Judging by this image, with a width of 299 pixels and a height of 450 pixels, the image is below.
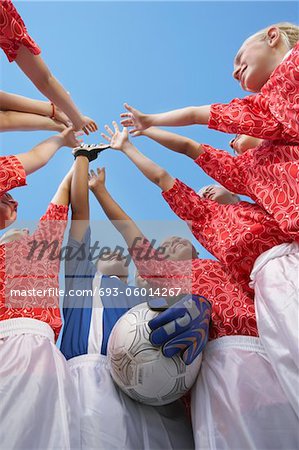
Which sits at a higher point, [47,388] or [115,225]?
[115,225]

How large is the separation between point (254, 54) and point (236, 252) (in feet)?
2.02

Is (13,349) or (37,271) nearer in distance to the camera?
(13,349)

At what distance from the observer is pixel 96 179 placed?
1876 mm

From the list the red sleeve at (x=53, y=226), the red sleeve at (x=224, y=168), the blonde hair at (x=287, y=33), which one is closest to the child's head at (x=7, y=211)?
the red sleeve at (x=53, y=226)

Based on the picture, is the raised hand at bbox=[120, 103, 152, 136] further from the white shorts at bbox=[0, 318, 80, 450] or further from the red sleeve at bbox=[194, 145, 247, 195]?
the white shorts at bbox=[0, 318, 80, 450]

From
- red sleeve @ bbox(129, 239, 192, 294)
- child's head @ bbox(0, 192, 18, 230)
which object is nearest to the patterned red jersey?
child's head @ bbox(0, 192, 18, 230)

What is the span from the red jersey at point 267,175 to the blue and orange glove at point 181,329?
0.94 ft

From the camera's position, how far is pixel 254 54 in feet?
5.30

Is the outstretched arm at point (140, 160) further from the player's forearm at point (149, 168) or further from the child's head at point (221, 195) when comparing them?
the child's head at point (221, 195)

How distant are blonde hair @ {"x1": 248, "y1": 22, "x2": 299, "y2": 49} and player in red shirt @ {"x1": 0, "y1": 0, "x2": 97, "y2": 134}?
0.60m

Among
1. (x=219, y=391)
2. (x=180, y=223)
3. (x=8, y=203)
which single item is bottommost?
(x=219, y=391)

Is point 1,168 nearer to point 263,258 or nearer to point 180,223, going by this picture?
point 180,223

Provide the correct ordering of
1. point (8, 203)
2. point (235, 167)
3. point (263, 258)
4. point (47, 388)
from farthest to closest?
point (8, 203), point (235, 167), point (263, 258), point (47, 388)

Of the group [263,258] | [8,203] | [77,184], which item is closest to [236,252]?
[263,258]
